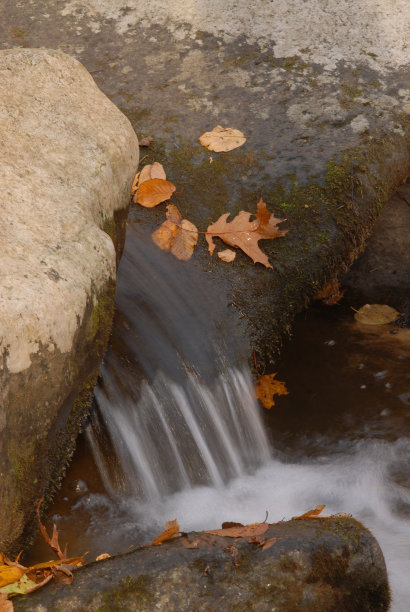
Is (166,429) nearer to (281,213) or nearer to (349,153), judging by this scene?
(281,213)

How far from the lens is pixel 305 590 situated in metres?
2.22

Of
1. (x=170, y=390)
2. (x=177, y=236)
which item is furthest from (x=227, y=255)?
(x=170, y=390)

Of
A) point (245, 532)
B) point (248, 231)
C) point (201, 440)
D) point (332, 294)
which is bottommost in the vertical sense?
point (332, 294)

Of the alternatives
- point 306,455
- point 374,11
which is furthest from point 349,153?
point 306,455

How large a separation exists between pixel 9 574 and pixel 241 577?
2.54 ft

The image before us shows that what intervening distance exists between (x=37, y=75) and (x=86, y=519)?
2031 mm

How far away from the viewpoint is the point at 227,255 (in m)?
3.92

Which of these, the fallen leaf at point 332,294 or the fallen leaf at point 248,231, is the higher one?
the fallen leaf at point 248,231

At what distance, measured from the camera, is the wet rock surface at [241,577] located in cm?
209

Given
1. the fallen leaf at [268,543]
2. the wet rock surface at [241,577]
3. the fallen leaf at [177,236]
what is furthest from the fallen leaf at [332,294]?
the fallen leaf at [268,543]

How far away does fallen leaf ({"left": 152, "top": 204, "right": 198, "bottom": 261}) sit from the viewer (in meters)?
3.90

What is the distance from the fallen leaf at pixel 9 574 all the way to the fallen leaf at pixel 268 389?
1.88 metres

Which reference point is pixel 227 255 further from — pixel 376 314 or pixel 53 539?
pixel 53 539

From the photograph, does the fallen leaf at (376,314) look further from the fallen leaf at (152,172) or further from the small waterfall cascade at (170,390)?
the fallen leaf at (152,172)
